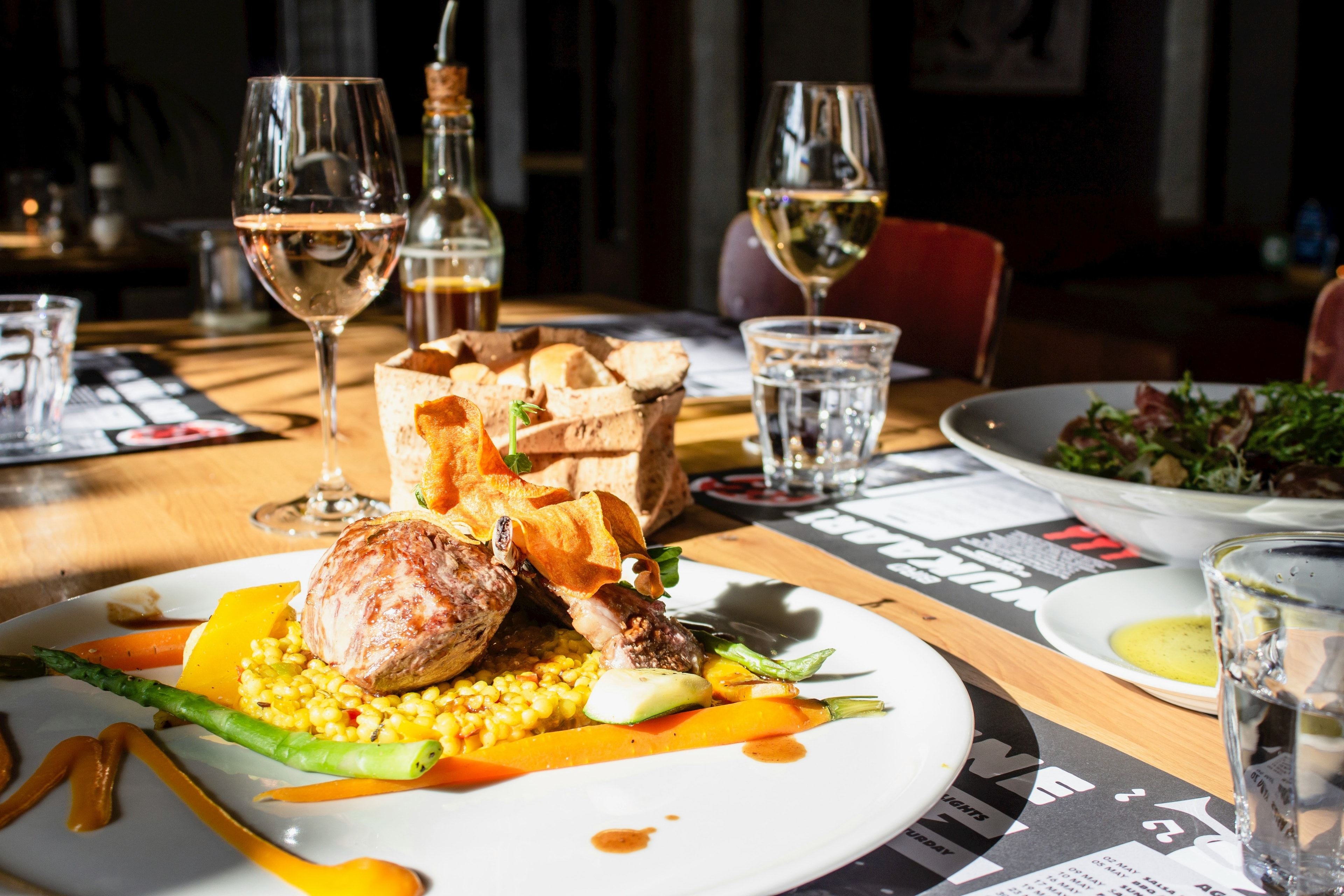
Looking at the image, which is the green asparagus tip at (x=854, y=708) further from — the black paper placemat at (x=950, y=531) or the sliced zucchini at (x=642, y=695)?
the black paper placemat at (x=950, y=531)


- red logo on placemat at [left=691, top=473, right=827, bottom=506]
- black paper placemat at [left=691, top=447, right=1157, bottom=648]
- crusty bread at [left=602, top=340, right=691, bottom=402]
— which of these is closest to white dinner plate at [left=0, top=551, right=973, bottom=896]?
black paper placemat at [left=691, top=447, right=1157, bottom=648]

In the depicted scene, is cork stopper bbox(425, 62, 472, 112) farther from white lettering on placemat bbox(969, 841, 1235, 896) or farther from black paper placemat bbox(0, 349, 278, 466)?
white lettering on placemat bbox(969, 841, 1235, 896)

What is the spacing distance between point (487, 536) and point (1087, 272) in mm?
6139

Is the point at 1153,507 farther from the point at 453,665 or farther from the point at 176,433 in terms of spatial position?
the point at 176,433

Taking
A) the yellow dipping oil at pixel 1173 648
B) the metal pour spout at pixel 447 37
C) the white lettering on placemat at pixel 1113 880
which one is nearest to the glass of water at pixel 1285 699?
the white lettering on placemat at pixel 1113 880

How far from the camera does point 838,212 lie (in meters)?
1.39

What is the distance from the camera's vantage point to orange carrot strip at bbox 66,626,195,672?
27.3 inches

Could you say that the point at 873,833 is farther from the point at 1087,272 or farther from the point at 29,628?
the point at 1087,272

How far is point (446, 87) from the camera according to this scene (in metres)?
1.42

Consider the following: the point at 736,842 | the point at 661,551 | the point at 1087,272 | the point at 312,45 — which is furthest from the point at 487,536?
the point at 312,45

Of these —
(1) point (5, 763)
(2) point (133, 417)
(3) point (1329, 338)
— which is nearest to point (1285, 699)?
(1) point (5, 763)

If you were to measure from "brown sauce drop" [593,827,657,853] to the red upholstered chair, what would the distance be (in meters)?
1.67

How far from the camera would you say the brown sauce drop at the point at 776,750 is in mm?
583

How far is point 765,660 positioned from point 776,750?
9cm
